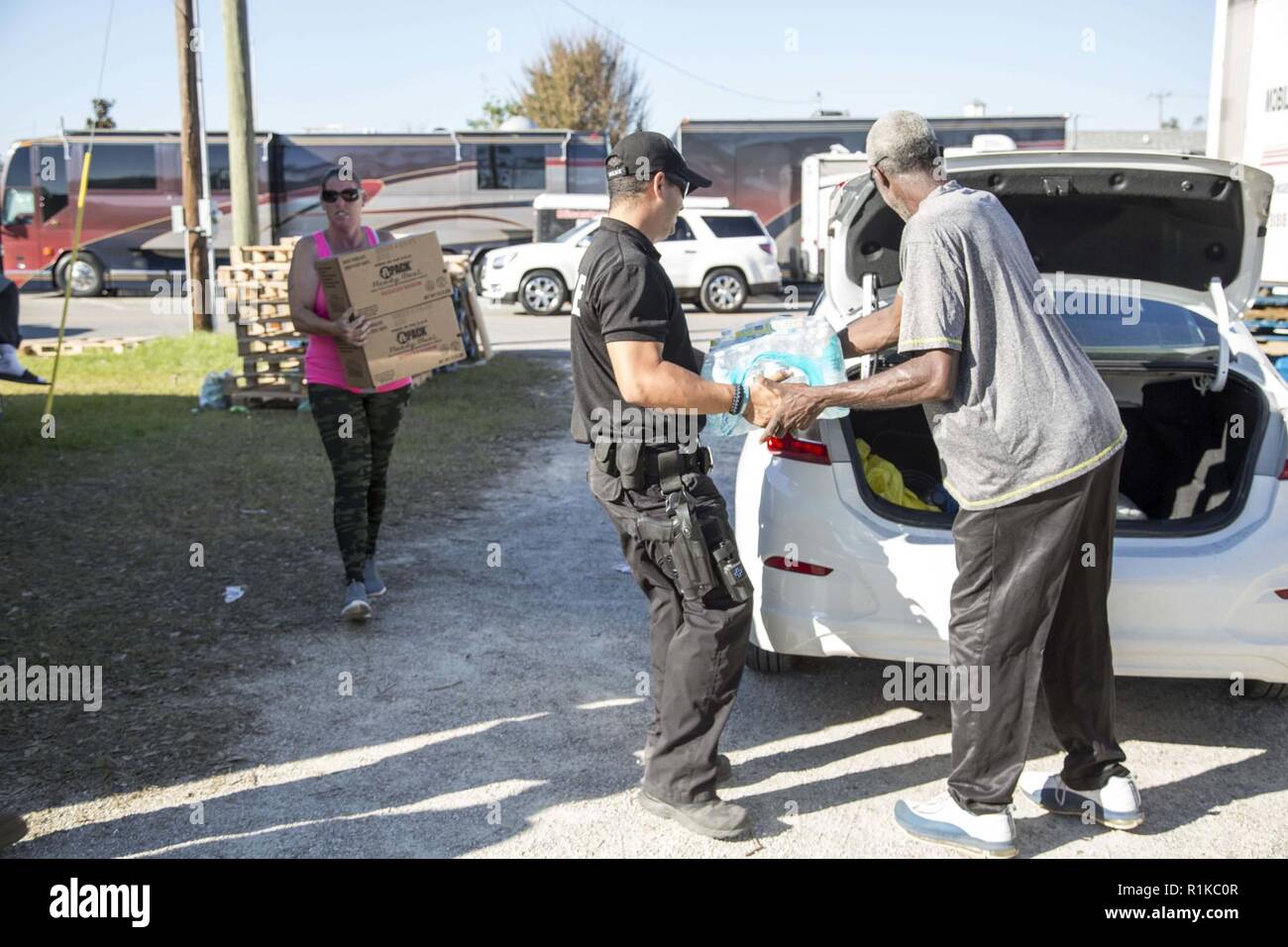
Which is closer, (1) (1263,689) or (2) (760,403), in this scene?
(2) (760,403)

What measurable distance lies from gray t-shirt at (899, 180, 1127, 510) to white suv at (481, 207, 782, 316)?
17.4 m

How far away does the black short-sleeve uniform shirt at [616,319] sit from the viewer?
3172 millimetres

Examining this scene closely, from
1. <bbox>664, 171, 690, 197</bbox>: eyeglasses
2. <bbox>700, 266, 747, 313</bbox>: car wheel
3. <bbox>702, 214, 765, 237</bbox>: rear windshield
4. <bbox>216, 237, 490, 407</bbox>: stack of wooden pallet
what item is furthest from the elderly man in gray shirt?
<bbox>702, 214, 765, 237</bbox>: rear windshield

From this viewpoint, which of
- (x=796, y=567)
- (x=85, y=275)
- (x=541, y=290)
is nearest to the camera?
(x=796, y=567)

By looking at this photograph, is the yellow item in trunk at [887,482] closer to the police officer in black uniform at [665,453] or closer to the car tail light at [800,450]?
the car tail light at [800,450]

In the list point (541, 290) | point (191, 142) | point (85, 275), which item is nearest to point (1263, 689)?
point (191, 142)

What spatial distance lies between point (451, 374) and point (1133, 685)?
9.59 meters

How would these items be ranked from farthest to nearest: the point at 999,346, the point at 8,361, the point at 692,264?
the point at 692,264 < the point at 8,361 < the point at 999,346

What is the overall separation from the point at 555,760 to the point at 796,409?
1.47 meters

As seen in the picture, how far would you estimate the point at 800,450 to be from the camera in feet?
12.9

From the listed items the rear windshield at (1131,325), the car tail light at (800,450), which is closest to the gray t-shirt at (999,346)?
the car tail light at (800,450)

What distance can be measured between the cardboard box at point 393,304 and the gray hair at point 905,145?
2.68 metres

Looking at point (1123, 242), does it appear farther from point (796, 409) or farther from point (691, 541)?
point (691, 541)
